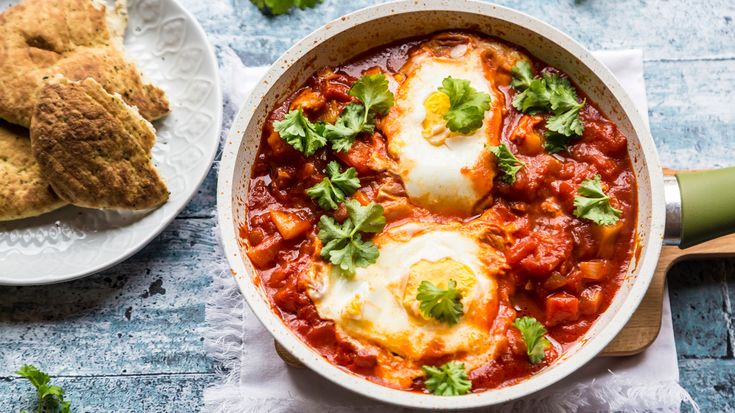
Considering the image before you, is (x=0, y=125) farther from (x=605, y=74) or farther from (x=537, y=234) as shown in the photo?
(x=605, y=74)

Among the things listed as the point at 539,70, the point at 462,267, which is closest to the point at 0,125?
the point at 462,267

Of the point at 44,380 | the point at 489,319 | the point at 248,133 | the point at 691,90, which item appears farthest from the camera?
the point at 691,90

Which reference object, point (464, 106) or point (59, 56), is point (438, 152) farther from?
point (59, 56)

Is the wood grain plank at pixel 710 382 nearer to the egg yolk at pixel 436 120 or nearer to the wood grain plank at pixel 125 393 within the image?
the egg yolk at pixel 436 120

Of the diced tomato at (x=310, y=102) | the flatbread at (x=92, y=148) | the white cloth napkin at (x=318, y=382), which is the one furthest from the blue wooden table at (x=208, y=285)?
the diced tomato at (x=310, y=102)

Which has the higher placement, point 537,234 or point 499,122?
point 499,122

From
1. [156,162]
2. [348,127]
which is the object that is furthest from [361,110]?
[156,162]
